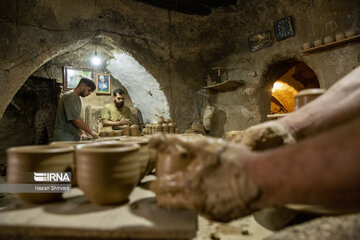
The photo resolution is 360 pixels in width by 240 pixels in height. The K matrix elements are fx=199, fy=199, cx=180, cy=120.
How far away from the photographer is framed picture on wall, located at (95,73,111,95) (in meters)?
6.91

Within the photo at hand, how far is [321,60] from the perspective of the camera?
4.41 meters

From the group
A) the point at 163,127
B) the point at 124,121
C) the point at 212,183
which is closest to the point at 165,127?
the point at 163,127

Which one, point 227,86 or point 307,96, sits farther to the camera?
point 227,86

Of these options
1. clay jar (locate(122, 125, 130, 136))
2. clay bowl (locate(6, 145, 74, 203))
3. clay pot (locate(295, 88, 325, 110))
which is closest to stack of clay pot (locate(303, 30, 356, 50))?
clay pot (locate(295, 88, 325, 110))

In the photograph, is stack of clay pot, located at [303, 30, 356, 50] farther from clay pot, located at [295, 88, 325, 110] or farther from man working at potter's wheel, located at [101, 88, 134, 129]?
man working at potter's wheel, located at [101, 88, 134, 129]

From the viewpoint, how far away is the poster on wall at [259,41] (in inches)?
204

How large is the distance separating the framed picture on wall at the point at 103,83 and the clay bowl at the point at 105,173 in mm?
6600

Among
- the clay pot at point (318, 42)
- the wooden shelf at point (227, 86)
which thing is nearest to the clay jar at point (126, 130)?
the wooden shelf at point (227, 86)

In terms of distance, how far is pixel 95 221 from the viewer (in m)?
0.75

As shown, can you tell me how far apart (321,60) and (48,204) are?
5384 mm

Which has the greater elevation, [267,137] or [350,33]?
[350,33]

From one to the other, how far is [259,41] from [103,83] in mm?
5172

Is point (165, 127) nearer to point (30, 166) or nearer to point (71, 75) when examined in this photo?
point (71, 75)

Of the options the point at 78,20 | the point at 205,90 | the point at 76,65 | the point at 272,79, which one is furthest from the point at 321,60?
the point at 76,65
